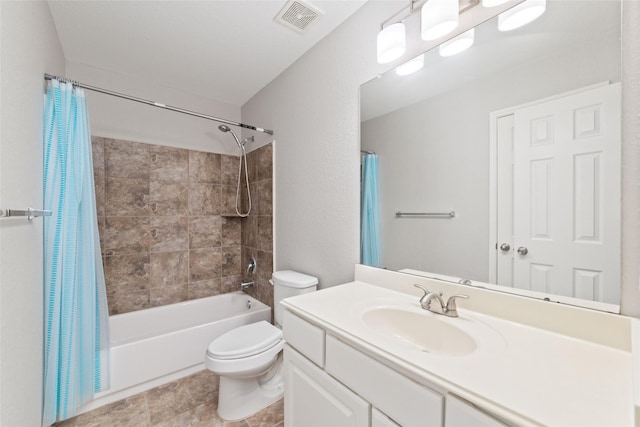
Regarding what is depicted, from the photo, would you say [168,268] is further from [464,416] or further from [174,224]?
[464,416]

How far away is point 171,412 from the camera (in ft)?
5.05

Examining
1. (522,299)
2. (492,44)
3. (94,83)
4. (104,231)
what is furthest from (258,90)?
(522,299)

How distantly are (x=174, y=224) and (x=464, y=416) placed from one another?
252cm

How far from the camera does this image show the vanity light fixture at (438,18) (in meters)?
0.99

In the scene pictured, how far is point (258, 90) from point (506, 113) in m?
2.13

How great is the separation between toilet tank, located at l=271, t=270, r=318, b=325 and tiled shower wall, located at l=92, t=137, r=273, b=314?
1.58 ft

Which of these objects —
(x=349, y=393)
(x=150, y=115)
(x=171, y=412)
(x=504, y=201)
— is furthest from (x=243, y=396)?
(x=150, y=115)

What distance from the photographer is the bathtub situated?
5.45 feet

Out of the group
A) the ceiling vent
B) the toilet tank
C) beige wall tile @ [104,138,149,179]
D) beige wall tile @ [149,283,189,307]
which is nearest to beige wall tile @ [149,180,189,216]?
beige wall tile @ [104,138,149,179]

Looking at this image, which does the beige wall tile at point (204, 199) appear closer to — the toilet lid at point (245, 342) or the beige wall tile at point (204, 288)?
the beige wall tile at point (204, 288)

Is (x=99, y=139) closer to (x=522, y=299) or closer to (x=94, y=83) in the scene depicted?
(x=94, y=83)

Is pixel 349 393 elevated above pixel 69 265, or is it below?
below

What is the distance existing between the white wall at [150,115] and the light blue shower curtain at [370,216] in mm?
1668

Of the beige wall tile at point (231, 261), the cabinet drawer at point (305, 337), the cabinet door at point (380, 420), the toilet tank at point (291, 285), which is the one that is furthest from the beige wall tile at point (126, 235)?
the cabinet door at point (380, 420)
